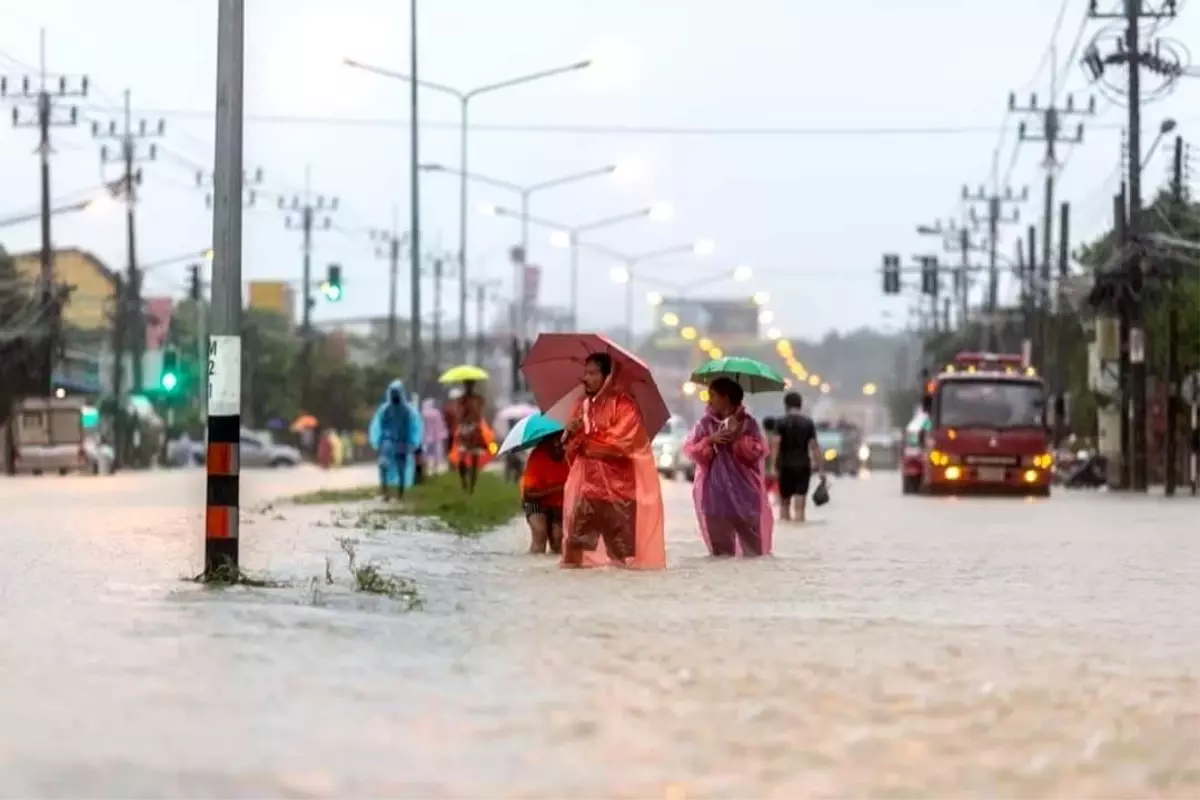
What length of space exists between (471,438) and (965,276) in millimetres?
70784

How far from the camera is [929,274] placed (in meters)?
70.9

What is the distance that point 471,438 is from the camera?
31.9 meters

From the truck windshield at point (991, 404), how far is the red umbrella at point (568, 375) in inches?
1094

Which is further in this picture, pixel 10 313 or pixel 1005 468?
pixel 10 313

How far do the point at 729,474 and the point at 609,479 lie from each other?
240cm

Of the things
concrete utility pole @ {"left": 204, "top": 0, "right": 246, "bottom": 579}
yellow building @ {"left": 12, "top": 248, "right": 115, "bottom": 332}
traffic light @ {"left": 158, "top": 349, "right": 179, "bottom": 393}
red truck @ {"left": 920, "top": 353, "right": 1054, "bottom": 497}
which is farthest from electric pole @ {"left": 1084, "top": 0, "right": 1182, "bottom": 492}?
yellow building @ {"left": 12, "top": 248, "right": 115, "bottom": 332}

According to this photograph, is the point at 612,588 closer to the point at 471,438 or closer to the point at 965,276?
the point at 471,438

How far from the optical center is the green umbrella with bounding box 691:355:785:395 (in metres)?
22.0

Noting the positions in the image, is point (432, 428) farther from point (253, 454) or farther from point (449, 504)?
point (253, 454)

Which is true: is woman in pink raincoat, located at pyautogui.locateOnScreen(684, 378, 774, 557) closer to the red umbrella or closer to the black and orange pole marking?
the red umbrella

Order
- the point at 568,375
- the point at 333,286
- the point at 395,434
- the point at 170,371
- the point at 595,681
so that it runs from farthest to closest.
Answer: the point at 170,371, the point at 333,286, the point at 395,434, the point at 568,375, the point at 595,681

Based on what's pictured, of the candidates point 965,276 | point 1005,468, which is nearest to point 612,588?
point 1005,468

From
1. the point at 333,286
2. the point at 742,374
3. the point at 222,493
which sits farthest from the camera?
the point at 333,286

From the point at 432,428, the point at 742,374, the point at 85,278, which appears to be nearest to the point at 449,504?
the point at 742,374
